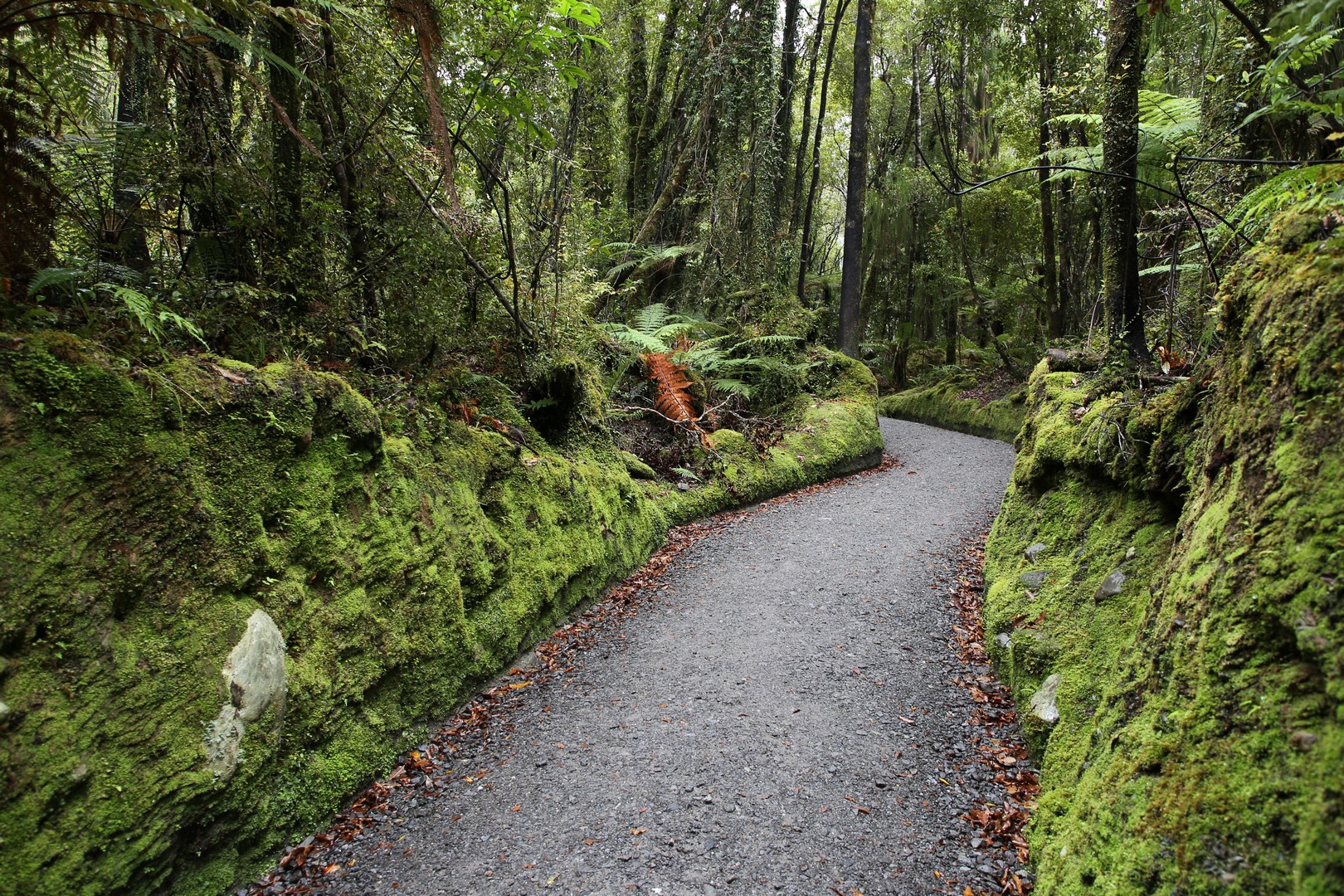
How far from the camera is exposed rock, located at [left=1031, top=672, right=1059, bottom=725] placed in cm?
328

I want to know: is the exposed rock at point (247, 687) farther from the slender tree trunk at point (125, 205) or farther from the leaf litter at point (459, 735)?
the slender tree trunk at point (125, 205)

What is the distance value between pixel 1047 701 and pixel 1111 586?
71cm

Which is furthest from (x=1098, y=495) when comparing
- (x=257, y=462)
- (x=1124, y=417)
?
(x=257, y=462)

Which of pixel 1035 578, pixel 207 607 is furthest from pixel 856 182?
pixel 207 607

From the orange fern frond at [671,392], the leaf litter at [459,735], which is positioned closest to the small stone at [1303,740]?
the leaf litter at [459,735]

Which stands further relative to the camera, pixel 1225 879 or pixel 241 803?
pixel 241 803

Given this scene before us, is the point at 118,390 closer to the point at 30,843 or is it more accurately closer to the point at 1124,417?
the point at 30,843

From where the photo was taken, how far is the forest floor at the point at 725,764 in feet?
9.27

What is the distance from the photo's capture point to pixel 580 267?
7.41m

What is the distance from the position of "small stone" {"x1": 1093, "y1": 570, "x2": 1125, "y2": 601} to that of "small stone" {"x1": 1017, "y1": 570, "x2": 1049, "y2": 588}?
2.54 feet

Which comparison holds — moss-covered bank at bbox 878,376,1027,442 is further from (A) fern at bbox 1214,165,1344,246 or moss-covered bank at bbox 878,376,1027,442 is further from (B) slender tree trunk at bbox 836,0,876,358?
(A) fern at bbox 1214,165,1344,246

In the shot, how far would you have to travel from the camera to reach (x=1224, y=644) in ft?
6.72

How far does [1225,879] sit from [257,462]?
3865mm

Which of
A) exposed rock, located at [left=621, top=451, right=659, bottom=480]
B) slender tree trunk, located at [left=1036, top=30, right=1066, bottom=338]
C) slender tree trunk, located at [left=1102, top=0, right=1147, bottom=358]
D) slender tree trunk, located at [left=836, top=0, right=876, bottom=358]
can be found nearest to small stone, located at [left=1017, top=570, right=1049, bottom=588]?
slender tree trunk, located at [left=1102, top=0, right=1147, bottom=358]
